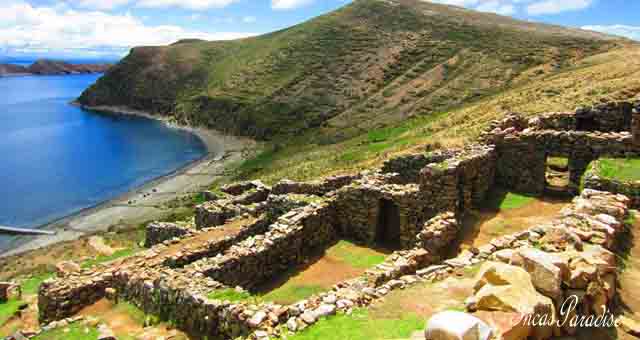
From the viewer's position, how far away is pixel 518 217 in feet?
56.3

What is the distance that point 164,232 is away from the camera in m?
24.1

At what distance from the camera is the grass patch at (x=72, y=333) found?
1297cm

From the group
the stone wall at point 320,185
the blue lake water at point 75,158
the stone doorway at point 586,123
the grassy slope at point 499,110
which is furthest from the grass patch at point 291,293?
the blue lake water at point 75,158

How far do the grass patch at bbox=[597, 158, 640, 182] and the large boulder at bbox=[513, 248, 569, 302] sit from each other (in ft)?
30.5

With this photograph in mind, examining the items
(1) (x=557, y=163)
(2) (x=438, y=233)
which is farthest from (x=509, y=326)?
(1) (x=557, y=163)

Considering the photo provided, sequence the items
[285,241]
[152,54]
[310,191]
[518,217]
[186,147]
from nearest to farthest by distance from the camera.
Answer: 1. [285,241]
2. [518,217]
3. [310,191]
4. [186,147]
5. [152,54]

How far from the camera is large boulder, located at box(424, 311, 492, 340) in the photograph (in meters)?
→ 5.61

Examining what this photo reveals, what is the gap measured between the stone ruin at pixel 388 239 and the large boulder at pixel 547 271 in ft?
0.06

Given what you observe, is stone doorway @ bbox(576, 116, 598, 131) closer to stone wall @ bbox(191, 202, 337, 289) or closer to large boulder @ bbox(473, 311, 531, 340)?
stone wall @ bbox(191, 202, 337, 289)

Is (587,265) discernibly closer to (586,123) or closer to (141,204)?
(586,123)

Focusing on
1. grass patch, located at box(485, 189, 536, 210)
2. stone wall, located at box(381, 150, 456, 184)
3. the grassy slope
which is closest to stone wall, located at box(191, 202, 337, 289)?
stone wall, located at box(381, 150, 456, 184)

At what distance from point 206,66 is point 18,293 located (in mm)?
152498

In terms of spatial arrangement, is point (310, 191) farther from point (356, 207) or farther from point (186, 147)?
point (186, 147)

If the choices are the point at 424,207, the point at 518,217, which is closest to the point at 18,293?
the point at 424,207
